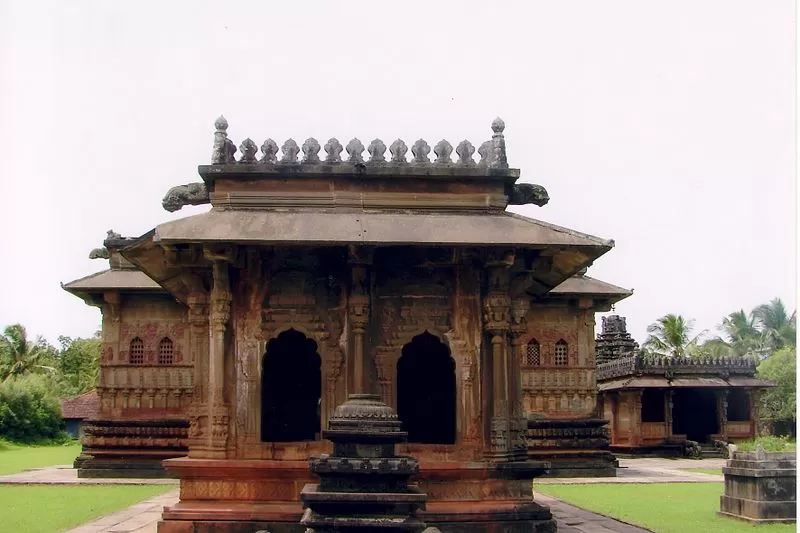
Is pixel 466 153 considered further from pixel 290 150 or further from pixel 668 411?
pixel 668 411

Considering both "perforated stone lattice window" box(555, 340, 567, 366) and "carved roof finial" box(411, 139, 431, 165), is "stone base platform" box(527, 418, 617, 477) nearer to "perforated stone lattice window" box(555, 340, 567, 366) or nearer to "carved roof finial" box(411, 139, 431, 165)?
"perforated stone lattice window" box(555, 340, 567, 366)

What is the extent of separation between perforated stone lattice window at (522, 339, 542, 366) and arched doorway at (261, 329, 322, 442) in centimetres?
1311

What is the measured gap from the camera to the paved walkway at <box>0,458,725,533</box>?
1352cm

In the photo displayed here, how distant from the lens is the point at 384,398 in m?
11.7

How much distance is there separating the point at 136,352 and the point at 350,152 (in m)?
14.6

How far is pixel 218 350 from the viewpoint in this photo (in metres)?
11.6

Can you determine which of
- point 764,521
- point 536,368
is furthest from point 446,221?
point 536,368

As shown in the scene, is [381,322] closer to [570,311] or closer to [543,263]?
[543,263]

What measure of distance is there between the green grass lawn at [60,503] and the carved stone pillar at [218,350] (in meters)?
4.12

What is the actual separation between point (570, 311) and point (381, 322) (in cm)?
1475

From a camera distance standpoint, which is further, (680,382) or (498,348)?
(680,382)

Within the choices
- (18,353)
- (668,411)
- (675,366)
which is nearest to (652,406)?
(668,411)

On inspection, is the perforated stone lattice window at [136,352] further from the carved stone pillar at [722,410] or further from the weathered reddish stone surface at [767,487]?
the carved stone pillar at [722,410]

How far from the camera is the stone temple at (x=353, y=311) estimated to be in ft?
37.1
